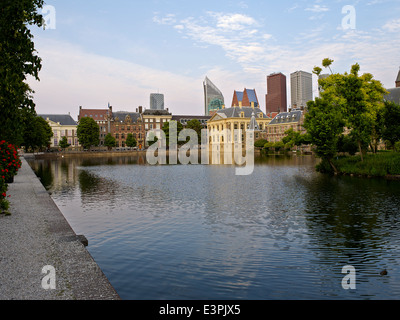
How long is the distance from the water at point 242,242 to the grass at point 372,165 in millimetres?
11260

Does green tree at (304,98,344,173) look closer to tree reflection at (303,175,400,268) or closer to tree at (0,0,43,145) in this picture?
tree reflection at (303,175,400,268)

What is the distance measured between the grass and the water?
1126 cm

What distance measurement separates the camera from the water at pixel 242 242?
9719 mm

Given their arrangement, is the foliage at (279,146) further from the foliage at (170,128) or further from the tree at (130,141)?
the tree at (130,141)

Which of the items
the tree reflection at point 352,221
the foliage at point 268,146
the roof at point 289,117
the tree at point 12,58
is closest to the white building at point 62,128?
the foliage at point 268,146

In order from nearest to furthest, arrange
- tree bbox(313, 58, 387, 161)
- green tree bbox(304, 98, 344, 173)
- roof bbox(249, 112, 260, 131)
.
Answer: tree bbox(313, 58, 387, 161), green tree bbox(304, 98, 344, 173), roof bbox(249, 112, 260, 131)

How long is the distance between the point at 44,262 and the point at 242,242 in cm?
736

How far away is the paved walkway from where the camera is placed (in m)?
7.70

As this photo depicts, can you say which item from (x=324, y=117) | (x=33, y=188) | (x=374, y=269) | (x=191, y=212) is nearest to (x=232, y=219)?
(x=191, y=212)

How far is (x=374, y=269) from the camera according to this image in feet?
35.8

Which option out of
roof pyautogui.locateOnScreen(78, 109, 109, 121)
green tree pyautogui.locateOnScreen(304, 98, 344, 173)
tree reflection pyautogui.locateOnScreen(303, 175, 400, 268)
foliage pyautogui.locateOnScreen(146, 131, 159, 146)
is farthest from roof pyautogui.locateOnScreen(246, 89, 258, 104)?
tree reflection pyautogui.locateOnScreen(303, 175, 400, 268)

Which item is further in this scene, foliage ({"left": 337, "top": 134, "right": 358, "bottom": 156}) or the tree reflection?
Result: foliage ({"left": 337, "top": 134, "right": 358, "bottom": 156})

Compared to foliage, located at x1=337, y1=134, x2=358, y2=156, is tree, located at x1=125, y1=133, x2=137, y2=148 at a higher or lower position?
higher

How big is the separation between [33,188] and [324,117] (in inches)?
1257
